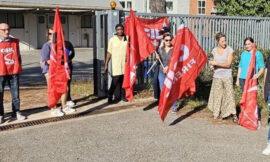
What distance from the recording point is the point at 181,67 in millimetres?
7668

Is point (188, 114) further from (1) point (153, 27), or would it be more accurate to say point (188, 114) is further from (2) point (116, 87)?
(1) point (153, 27)

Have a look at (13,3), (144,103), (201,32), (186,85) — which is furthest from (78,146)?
(13,3)

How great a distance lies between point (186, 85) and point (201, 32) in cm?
459

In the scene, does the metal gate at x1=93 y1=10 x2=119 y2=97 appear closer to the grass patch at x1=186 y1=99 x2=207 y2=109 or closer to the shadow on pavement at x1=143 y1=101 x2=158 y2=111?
the shadow on pavement at x1=143 y1=101 x2=158 y2=111

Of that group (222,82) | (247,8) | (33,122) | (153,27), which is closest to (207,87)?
(153,27)

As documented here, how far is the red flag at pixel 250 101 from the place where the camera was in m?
7.38

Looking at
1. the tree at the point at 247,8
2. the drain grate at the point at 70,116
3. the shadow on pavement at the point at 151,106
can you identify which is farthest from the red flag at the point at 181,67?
the tree at the point at 247,8

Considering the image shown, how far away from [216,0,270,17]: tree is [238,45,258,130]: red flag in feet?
57.7

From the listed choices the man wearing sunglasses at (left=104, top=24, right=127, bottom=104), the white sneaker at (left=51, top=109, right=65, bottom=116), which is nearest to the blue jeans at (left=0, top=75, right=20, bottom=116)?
the white sneaker at (left=51, top=109, right=65, bottom=116)

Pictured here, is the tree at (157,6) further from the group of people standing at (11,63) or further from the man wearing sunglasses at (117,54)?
the group of people standing at (11,63)

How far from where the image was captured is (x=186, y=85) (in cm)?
773

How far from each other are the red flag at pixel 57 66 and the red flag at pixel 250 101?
350 cm

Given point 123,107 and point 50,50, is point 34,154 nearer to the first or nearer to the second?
point 50,50

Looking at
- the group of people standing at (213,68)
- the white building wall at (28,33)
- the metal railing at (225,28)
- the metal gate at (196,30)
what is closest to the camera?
the group of people standing at (213,68)
